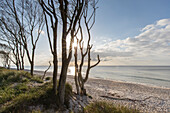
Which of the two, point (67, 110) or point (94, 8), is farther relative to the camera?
point (94, 8)

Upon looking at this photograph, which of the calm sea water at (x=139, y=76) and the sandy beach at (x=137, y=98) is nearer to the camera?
the sandy beach at (x=137, y=98)

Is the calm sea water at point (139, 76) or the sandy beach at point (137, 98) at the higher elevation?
the sandy beach at point (137, 98)

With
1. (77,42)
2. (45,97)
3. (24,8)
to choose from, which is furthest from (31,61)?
(45,97)

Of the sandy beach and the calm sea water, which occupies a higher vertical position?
the sandy beach

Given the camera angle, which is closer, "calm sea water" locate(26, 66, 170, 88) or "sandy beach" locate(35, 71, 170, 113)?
"sandy beach" locate(35, 71, 170, 113)

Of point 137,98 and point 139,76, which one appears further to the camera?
point 139,76

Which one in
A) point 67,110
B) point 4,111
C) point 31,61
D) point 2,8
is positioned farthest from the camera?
point 31,61

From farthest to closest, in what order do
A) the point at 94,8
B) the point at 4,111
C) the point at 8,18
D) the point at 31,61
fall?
the point at 8,18, the point at 31,61, the point at 94,8, the point at 4,111

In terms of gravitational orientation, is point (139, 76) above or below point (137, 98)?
below

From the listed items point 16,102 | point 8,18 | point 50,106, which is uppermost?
point 8,18

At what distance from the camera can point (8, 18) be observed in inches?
382

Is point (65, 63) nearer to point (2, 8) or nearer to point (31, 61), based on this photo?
point (31, 61)

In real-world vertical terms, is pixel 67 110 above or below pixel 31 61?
below

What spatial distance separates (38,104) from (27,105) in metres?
0.38
